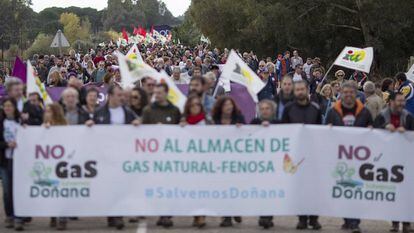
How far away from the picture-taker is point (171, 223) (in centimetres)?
1034

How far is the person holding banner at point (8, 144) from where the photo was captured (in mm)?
10258

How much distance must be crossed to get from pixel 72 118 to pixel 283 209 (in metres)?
2.92

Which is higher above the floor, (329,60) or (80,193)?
(329,60)

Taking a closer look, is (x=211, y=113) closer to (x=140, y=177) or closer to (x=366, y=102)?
(x=140, y=177)

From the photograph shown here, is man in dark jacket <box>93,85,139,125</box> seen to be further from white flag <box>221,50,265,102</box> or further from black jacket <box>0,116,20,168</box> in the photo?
white flag <box>221,50,265,102</box>

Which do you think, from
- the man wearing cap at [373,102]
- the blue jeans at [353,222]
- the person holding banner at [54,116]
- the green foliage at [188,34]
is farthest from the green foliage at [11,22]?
the blue jeans at [353,222]

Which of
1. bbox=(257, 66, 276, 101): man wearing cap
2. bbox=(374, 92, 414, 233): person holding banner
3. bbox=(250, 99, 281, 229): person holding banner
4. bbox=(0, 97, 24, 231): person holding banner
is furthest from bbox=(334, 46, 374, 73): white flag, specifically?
bbox=(0, 97, 24, 231): person holding banner

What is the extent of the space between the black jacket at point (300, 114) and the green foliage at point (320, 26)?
2883 cm

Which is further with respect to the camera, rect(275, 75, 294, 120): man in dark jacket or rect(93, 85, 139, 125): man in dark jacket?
rect(275, 75, 294, 120): man in dark jacket

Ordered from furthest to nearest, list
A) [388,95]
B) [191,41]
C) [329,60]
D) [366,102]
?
[191,41] → [329,60] → [388,95] → [366,102]

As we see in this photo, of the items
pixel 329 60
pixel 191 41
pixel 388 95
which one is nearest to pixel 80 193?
pixel 388 95

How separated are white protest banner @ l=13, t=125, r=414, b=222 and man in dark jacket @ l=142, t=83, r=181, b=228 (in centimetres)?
27

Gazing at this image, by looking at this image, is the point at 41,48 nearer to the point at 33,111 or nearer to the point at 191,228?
the point at 33,111

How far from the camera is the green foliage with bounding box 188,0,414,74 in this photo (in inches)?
1532
